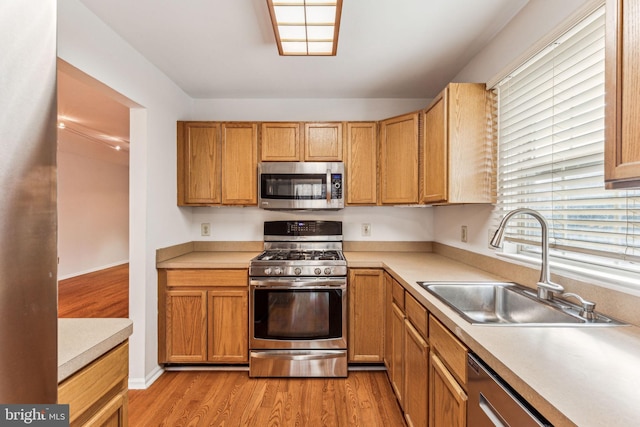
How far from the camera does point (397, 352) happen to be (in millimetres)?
2010

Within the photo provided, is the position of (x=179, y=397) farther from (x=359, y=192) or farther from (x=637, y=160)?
(x=637, y=160)

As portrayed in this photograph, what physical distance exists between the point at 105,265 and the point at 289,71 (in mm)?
6656

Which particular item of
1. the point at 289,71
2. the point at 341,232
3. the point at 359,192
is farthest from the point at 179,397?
the point at 289,71

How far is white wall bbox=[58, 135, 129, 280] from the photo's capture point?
559cm

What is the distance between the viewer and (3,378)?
305 mm

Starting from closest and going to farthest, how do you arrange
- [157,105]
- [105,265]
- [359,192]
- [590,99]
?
[590,99]
[157,105]
[359,192]
[105,265]

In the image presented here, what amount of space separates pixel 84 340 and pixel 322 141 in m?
2.22

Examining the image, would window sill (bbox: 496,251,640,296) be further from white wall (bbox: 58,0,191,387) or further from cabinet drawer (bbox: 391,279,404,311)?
white wall (bbox: 58,0,191,387)

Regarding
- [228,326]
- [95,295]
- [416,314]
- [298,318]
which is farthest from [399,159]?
[95,295]

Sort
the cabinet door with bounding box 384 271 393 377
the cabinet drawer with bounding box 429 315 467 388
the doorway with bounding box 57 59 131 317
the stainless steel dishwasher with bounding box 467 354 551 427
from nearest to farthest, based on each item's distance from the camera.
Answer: the stainless steel dishwasher with bounding box 467 354 551 427 < the cabinet drawer with bounding box 429 315 467 388 < the cabinet door with bounding box 384 271 393 377 < the doorway with bounding box 57 59 131 317

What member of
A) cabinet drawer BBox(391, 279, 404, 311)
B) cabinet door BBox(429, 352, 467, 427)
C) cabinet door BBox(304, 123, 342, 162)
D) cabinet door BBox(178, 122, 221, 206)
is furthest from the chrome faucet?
cabinet door BBox(178, 122, 221, 206)

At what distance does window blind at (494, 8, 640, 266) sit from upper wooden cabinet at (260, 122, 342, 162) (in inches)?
52.9

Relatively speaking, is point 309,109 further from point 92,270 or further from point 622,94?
point 92,270

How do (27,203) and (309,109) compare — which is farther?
(309,109)
